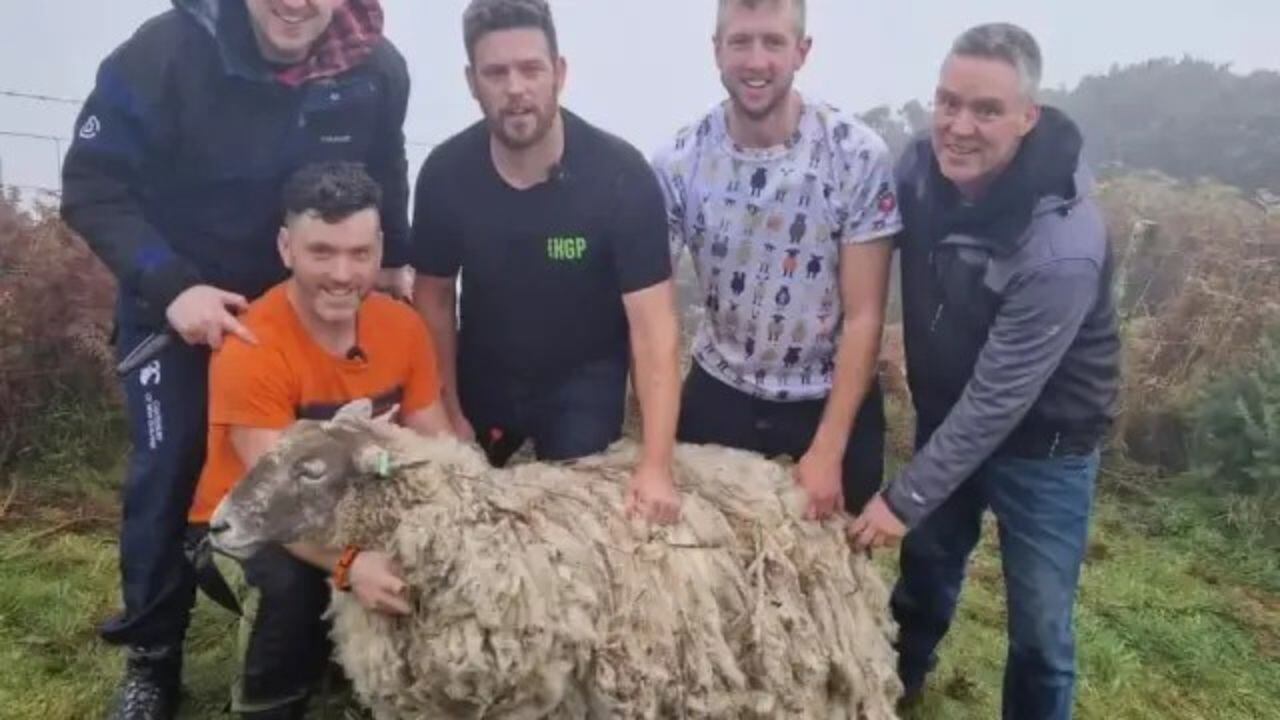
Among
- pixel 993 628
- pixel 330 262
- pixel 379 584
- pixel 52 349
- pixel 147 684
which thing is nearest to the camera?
pixel 379 584

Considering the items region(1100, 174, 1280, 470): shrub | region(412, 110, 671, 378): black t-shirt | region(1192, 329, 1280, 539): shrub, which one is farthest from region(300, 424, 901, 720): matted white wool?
region(1100, 174, 1280, 470): shrub

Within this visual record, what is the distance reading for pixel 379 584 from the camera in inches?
124

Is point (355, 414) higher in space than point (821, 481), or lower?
higher

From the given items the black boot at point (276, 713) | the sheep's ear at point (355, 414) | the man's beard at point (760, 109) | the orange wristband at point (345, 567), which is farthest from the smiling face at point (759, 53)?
the black boot at point (276, 713)

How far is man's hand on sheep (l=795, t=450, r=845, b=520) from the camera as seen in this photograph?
3.89m

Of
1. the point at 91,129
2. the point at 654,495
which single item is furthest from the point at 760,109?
the point at 91,129

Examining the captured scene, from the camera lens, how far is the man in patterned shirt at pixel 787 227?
3.88 m

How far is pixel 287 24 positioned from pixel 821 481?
2.37 metres

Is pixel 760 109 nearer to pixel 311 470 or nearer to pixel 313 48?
pixel 313 48

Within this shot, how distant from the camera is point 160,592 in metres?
4.02

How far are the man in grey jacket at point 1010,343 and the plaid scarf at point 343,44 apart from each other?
1978 mm

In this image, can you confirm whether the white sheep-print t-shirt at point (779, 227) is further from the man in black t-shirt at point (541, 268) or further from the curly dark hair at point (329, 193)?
the curly dark hair at point (329, 193)

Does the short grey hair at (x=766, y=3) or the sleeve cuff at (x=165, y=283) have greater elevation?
the short grey hair at (x=766, y=3)

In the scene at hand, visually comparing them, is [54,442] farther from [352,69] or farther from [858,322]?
[858,322]
